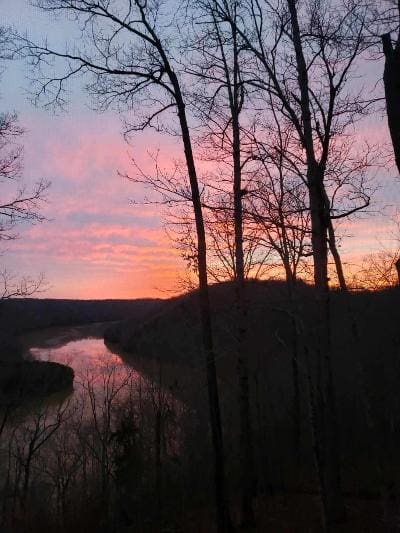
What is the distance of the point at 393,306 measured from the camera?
943 inches

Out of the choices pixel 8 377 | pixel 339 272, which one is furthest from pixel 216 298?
pixel 8 377

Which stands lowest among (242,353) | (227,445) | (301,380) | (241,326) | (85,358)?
(227,445)

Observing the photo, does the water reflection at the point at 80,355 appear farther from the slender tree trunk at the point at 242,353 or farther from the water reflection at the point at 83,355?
the slender tree trunk at the point at 242,353

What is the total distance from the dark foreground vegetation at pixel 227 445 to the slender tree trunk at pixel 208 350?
26.7 inches

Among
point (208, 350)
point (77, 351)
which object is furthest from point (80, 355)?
point (208, 350)

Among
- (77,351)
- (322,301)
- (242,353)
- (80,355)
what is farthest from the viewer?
(77,351)

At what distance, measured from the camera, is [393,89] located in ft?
19.1

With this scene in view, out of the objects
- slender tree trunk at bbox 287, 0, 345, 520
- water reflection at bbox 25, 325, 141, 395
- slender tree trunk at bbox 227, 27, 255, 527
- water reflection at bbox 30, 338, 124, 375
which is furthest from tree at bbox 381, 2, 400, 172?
water reflection at bbox 30, 338, 124, 375

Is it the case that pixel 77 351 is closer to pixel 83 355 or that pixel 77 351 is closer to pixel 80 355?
pixel 83 355

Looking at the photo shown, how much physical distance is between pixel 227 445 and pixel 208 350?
11604mm

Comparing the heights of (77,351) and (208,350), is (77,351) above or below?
below

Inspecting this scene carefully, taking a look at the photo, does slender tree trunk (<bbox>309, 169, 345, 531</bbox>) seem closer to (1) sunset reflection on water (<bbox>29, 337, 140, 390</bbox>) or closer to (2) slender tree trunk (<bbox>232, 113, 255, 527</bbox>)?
(2) slender tree trunk (<bbox>232, 113, 255, 527</bbox>)

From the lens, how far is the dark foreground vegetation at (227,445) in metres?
13.3

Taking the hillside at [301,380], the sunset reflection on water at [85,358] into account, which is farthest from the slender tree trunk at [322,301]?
the sunset reflection on water at [85,358]
